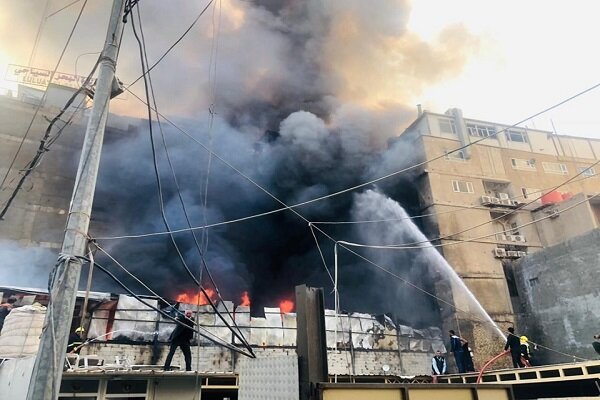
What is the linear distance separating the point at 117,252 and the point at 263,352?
45.7ft

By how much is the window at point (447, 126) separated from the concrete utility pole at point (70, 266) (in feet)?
118

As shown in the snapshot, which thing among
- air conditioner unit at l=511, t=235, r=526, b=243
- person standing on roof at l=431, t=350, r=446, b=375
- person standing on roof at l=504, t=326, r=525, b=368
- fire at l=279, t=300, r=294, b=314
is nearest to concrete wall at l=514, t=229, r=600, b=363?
air conditioner unit at l=511, t=235, r=526, b=243

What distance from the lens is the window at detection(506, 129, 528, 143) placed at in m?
39.3

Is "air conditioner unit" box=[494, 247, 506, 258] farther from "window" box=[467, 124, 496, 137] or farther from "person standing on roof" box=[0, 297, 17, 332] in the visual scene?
"person standing on roof" box=[0, 297, 17, 332]

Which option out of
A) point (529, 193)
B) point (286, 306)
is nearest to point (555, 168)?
point (529, 193)

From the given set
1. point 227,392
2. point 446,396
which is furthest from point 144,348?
point 446,396

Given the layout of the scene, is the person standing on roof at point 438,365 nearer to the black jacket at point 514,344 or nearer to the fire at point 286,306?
the black jacket at point 514,344

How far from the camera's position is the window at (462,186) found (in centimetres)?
3338

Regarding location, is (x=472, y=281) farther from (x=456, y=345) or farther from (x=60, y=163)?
(x=60, y=163)

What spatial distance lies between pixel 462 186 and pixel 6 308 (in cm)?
3269

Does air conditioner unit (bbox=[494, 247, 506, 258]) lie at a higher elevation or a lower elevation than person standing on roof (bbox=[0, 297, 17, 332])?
higher

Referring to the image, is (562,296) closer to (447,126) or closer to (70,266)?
(447,126)

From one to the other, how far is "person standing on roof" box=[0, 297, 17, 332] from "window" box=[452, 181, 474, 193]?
3141cm

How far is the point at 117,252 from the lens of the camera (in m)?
26.5
